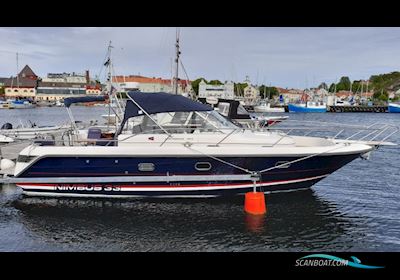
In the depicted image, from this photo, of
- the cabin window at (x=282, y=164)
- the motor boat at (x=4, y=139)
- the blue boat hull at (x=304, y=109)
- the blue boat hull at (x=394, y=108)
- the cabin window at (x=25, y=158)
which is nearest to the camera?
the cabin window at (x=282, y=164)

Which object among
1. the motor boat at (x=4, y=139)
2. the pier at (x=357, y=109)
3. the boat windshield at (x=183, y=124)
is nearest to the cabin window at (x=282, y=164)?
the boat windshield at (x=183, y=124)

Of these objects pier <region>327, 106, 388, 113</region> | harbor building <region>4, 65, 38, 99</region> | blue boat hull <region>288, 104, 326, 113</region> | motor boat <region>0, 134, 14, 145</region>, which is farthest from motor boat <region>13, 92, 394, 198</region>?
A: harbor building <region>4, 65, 38, 99</region>

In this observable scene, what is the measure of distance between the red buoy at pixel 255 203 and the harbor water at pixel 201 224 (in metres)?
0.18

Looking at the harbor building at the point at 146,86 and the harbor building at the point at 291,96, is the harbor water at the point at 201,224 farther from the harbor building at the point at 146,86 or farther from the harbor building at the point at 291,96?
the harbor building at the point at 291,96

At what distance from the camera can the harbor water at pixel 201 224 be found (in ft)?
27.3

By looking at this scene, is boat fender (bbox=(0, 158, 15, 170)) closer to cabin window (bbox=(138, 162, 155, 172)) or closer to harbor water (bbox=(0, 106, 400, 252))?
harbor water (bbox=(0, 106, 400, 252))

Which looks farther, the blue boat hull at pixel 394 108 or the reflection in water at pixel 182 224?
the blue boat hull at pixel 394 108

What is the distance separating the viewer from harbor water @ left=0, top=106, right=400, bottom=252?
832 cm

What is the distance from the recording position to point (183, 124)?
36.4ft

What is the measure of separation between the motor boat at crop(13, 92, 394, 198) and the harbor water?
407 millimetres

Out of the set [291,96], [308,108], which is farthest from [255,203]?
[291,96]

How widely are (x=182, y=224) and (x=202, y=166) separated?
1.70 m

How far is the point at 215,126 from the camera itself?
11.0 metres

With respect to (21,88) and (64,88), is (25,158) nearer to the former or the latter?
(64,88)
